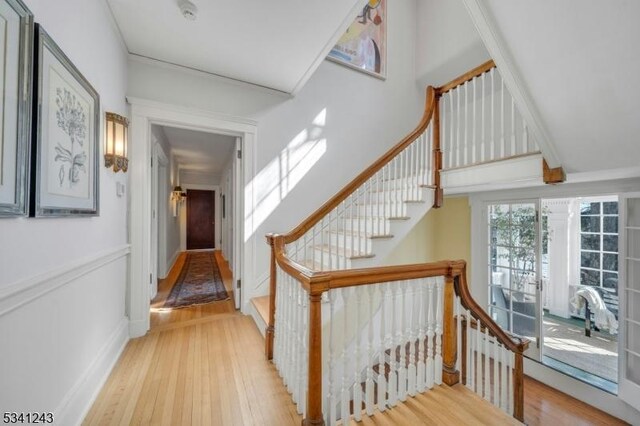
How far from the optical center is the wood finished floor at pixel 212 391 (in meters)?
1.44

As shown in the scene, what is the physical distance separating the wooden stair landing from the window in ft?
12.6

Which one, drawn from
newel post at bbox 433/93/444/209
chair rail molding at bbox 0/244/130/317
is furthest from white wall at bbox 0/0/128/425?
newel post at bbox 433/93/444/209

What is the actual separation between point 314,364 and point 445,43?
471cm

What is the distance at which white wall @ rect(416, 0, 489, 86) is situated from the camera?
3.74m

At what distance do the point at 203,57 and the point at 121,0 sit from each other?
0.66 meters

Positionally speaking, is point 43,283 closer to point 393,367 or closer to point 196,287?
point 393,367

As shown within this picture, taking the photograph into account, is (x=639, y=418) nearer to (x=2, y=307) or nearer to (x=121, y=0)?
(x=2, y=307)

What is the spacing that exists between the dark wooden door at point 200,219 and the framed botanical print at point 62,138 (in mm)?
6802

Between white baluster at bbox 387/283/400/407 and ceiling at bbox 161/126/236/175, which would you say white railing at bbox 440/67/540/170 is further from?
ceiling at bbox 161/126/236/175

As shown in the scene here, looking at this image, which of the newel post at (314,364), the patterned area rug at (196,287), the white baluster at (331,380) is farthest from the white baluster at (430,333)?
the patterned area rug at (196,287)

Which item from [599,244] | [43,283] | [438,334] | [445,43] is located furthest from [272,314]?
[599,244]

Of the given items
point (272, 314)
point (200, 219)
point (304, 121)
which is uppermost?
point (304, 121)

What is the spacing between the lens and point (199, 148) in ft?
16.4

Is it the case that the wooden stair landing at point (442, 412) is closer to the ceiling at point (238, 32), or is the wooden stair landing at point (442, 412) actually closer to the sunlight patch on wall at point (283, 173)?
the sunlight patch on wall at point (283, 173)
